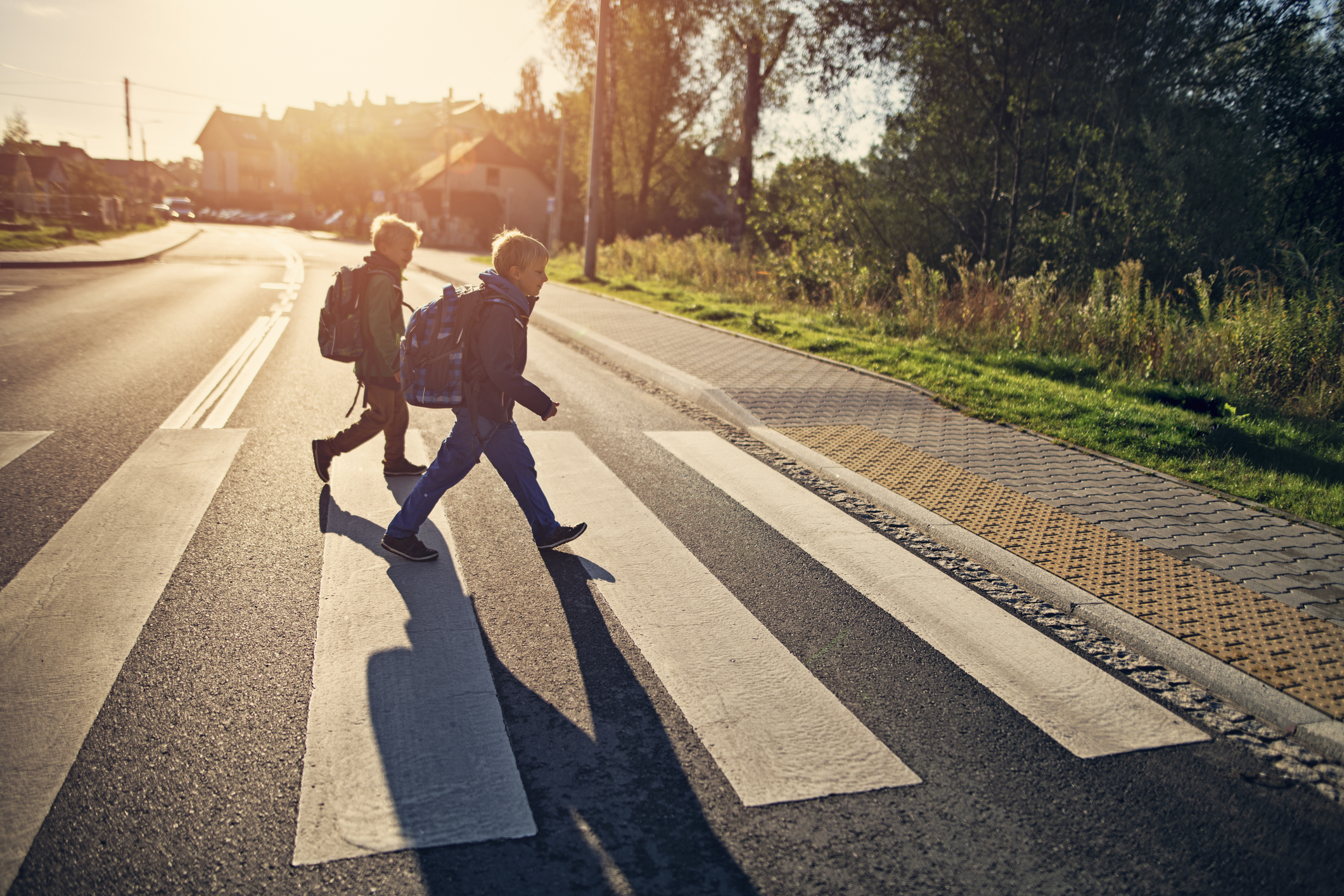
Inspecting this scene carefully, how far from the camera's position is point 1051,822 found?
239cm

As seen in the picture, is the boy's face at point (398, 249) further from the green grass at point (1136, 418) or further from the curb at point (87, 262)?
the curb at point (87, 262)

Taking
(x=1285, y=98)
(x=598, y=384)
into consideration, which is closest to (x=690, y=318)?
(x=598, y=384)

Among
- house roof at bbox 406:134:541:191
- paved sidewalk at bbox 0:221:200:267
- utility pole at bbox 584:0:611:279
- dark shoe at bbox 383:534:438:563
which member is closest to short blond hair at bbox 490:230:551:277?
dark shoe at bbox 383:534:438:563

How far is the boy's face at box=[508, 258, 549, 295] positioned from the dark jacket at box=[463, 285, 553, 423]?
2.4 inches

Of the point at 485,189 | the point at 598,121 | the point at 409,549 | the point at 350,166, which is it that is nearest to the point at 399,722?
the point at 409,549

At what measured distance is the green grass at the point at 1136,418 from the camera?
594 cm

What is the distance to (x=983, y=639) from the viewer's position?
352 cm

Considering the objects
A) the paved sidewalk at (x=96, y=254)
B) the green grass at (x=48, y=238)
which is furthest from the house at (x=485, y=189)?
the paved sidewalk at (x=96, y=254)

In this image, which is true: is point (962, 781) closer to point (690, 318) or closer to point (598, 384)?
point (598, 384)

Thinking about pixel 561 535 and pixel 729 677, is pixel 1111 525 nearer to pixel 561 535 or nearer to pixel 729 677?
pixel 729 677

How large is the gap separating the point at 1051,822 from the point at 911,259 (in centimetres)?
1188

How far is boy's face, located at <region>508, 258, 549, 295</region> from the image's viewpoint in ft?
12.5

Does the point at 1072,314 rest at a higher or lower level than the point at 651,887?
higher

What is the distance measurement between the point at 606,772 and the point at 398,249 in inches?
140
